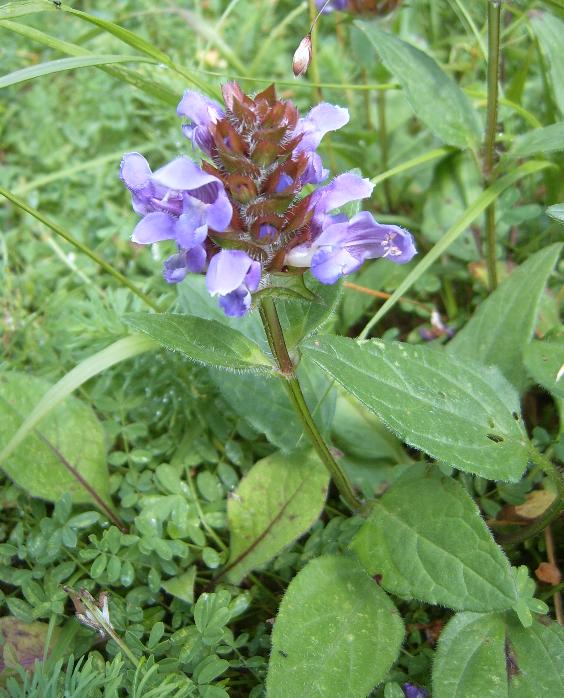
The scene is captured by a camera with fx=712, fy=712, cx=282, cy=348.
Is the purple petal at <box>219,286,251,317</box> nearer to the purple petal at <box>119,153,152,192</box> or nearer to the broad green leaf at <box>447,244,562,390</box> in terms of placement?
the purple petal at <box>119,153,152,192</box>

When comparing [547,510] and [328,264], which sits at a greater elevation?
[328,264]

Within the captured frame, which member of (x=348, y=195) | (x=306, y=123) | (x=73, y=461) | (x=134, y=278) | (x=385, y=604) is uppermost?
(x=306, y=123)

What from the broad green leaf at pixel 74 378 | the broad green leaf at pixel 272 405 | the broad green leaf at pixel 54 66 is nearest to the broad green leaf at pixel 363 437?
the broad green leaf at pixel 272 405

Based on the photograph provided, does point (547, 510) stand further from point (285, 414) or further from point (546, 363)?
point (285, 414)

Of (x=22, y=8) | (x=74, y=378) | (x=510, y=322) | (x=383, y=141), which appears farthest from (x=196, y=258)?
(x=383, y=141)

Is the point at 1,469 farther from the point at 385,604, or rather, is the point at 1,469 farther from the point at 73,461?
the point at 385,604

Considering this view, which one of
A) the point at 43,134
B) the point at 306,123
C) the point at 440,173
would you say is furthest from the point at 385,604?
the point at 43,134

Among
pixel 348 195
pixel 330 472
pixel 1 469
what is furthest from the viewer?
pixel 1 469

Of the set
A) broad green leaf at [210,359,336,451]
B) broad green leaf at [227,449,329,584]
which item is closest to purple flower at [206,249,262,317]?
broad green leaf at [210,359,336,451]
